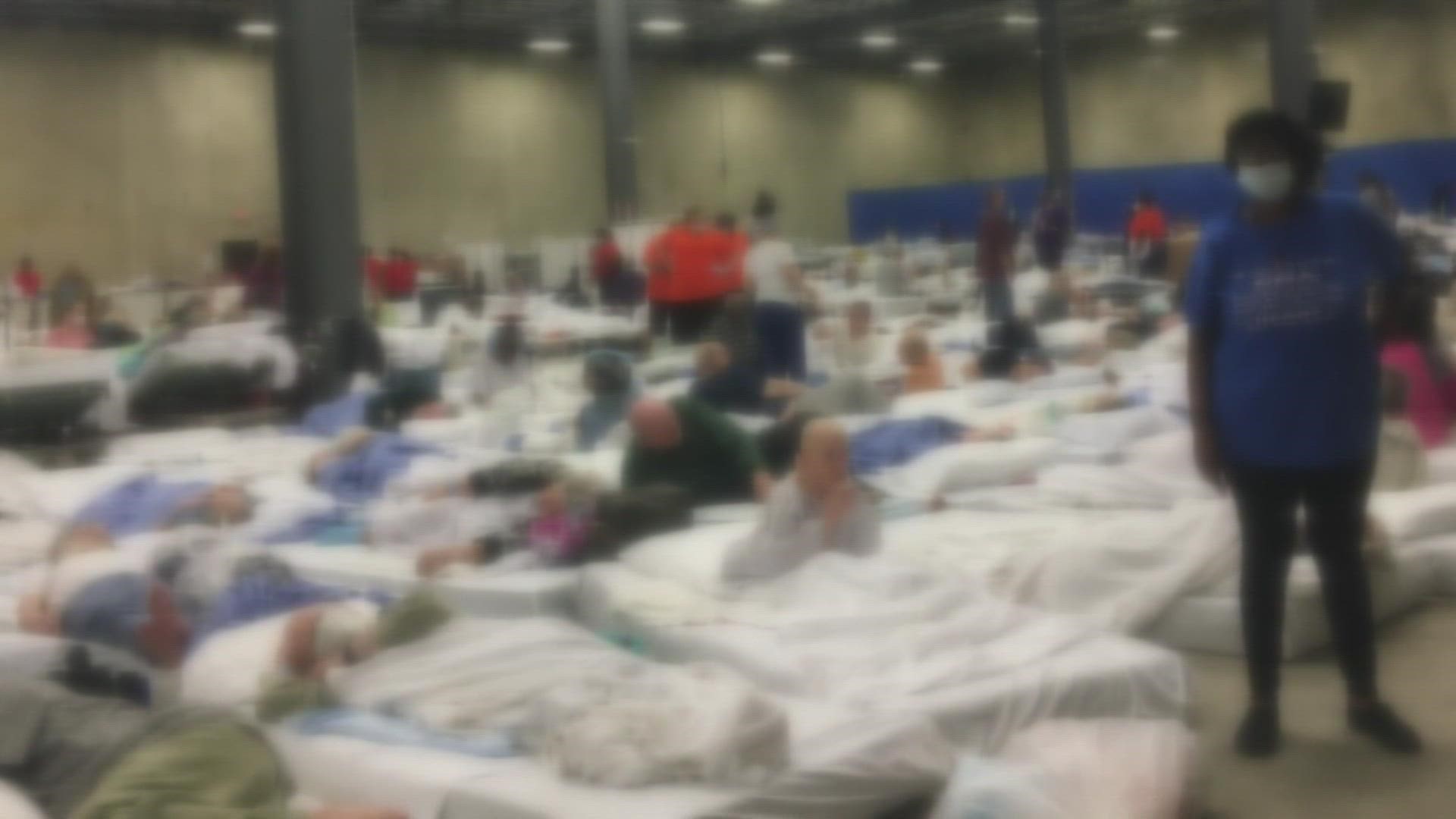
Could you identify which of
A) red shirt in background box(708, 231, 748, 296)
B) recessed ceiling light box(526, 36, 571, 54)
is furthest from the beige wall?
red shirt in background box(708, 231, 748, 296)

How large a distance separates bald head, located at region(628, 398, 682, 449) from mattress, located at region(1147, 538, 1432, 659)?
6.46 ft

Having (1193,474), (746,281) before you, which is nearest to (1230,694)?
(1193,474)

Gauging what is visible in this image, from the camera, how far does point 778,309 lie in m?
9.81

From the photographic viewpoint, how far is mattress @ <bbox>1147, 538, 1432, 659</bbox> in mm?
4906

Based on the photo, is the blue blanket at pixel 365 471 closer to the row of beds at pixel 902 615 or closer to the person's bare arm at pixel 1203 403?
the row of beds at pixel 902 615

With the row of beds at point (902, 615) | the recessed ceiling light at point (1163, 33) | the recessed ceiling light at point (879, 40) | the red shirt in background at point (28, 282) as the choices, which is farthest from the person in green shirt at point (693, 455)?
the recessed ceiling light at point (1163, 33)

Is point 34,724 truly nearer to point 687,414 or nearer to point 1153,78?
point 687,414

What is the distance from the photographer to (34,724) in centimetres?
368

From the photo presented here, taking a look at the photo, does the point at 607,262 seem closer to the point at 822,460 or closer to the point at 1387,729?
the point at 822,460

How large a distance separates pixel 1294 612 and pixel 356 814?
2.84m

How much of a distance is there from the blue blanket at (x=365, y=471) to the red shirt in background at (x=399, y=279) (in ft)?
27.4

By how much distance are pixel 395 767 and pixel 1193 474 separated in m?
3.67

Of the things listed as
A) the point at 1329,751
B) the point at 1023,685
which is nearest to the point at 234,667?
the point at 1023,685

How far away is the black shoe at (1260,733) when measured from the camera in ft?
13.0
